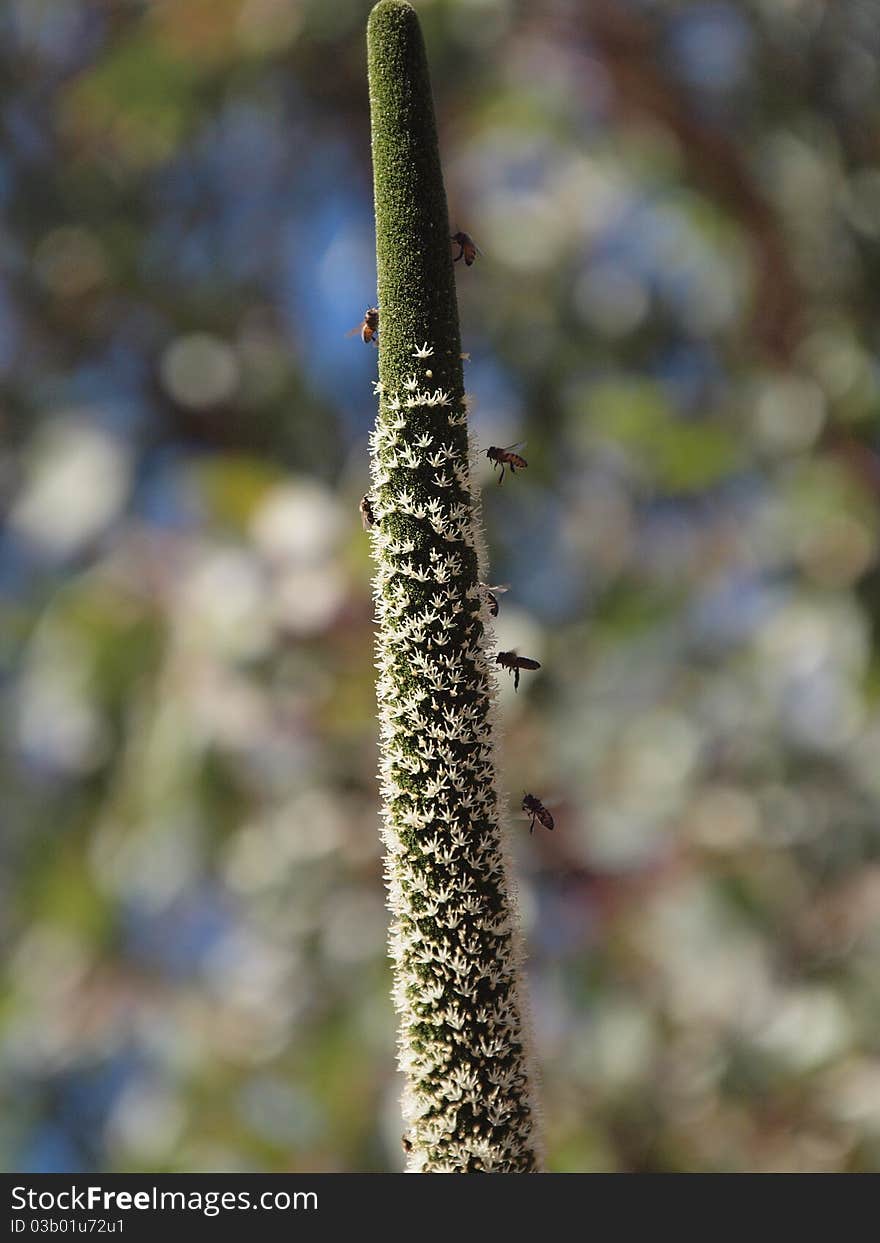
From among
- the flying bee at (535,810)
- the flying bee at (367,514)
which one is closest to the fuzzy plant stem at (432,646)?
the flying bee at (367,514)

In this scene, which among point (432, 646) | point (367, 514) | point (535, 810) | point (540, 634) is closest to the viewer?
point (432, 646)

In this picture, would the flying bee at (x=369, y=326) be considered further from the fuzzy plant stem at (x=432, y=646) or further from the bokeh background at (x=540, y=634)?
the bokeh background at (x=540, y=634)

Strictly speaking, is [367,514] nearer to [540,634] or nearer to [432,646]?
[432,646]

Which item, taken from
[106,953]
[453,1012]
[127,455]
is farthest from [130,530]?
[453,1012]

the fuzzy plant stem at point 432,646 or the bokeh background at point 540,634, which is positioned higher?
the bokeh background at point 540,634

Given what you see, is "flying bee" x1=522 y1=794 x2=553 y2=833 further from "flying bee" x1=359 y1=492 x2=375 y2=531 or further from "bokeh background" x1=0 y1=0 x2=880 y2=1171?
"bokeh background" x1=0 y1=0 x2=880 y2=1171

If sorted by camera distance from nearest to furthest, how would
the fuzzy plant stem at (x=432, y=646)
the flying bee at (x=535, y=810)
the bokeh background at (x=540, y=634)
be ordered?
the fuzzy plant stem at (x=432, y=646) → the flying bee at (x=535, y=810) → the bokeh background at (x=540, y=634)

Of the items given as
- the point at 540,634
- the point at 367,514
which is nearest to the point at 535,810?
the point at 367,514
